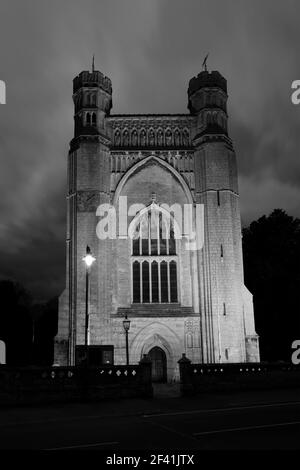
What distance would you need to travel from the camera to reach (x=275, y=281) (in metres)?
40.0

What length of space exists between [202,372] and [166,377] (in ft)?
37.3

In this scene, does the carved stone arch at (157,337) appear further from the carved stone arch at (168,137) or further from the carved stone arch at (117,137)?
the carved stone arch at (117,137)

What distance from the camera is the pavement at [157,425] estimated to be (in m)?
8.80

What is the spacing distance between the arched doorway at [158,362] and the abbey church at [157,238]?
6 centimetres

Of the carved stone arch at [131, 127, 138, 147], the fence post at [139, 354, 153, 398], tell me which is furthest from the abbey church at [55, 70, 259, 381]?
the fence post at [139, 354, 153, 398]

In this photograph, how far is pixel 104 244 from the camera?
3062 centimetres

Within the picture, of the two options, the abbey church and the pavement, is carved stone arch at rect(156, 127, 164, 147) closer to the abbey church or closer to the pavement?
the abbey church

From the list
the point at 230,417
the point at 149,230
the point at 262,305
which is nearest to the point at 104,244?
the point at 149,230

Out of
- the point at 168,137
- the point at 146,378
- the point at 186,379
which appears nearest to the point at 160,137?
the point at 168,137

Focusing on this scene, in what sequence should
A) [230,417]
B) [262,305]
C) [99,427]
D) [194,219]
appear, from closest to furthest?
1. [99,427]
2. [230,417]
3. [194,219]
4. [262,305]

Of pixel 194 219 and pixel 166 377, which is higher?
pixel 194 219
